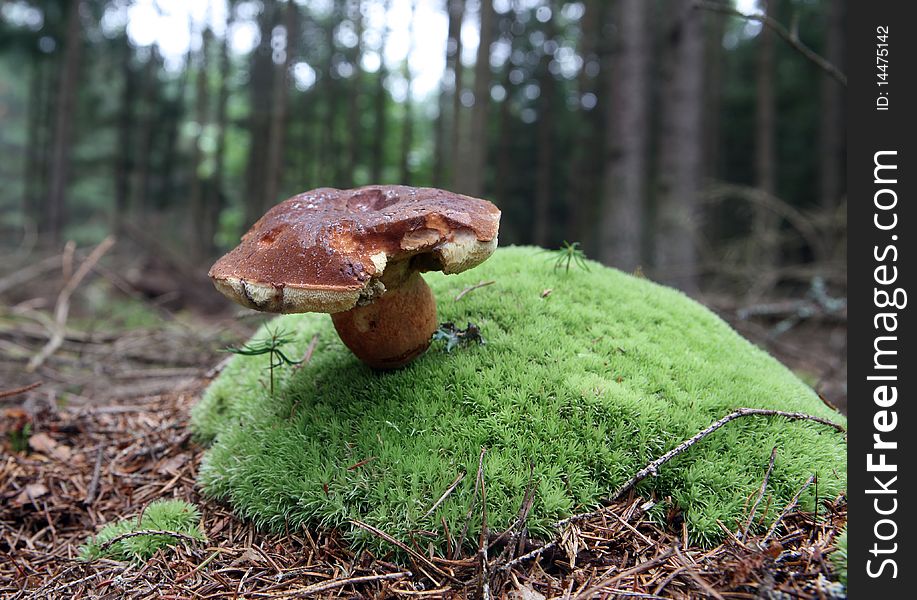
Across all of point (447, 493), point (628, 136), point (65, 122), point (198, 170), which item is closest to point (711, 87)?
point (628, 136)

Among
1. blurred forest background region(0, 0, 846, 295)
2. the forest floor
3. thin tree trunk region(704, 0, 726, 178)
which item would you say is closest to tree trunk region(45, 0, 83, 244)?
blurred forest background region(0, 0, 846, 295)

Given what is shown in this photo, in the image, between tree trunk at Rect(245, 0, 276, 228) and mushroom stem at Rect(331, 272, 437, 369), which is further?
tree trunk at Rect(245, 0, 276, 228)

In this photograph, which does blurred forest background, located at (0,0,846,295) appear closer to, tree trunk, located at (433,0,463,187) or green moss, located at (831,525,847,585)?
tree trunk, located at (433,0,463,187)

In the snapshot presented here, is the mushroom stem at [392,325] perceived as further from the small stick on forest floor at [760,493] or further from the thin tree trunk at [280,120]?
the thin tree trunk at [280,120]

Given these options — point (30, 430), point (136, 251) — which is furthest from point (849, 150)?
point (136, 251)

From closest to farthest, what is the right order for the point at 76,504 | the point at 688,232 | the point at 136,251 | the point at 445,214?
the point at 445,214 < the point at 76,504 < the point at 688,232 < the point at 136,251

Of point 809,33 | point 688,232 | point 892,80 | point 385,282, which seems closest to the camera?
point 385,282

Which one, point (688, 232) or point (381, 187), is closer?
point (381, 187)

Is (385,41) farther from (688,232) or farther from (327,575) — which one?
(327,575)
